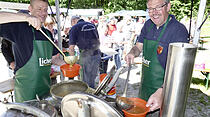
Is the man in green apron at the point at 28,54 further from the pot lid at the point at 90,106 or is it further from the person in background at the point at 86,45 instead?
the person in background at the point at 86,45

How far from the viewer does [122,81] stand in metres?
4.81

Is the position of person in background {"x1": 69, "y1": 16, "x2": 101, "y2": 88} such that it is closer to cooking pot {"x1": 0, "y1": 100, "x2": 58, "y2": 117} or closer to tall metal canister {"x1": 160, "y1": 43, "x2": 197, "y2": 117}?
cooking pot {"x1": 0, "y1": 100, "x2": 58, "y2": 117}

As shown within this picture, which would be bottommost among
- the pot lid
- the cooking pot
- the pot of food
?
the cooking pot

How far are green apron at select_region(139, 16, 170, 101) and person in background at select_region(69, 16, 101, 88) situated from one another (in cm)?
197

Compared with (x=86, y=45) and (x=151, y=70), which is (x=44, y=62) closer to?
(x=151, y=70)

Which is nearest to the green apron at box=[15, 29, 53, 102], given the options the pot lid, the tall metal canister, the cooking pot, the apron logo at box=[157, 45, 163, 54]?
the cooking pot

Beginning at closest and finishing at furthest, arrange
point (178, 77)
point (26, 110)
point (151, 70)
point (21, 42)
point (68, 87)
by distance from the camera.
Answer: point (178, 77) → point (26, 110) → point (68, 87) → point (21, 42) → point (151, 70)

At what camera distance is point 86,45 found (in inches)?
144

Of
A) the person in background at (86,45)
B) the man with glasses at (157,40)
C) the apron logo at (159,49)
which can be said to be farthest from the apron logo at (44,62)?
the person in background at (86,45)

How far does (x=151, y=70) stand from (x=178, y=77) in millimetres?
1270

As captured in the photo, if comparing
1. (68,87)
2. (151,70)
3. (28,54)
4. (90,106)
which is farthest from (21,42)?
(151,70)

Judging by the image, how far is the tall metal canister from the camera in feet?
1.77

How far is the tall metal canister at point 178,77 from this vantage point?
54 cm

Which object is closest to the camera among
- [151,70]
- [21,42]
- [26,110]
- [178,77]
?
[178,77]
